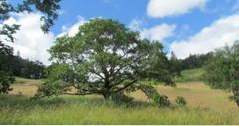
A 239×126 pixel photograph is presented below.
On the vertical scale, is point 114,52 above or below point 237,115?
above

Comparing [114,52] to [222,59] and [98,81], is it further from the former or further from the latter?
[222,59]

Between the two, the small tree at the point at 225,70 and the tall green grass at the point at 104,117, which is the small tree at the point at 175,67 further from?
the tall green grass at the point at 104,117

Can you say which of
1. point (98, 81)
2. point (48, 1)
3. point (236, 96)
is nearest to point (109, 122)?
point (48, 1)

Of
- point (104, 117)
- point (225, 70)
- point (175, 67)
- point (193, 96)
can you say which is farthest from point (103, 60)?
point (193, 96)

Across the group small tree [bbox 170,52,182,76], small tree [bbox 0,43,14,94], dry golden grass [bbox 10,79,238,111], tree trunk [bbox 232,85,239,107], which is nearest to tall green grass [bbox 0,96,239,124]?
small tree [bbox 0,43,14,94]

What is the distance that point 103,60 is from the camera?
107 ft

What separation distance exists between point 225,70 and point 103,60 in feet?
88.3

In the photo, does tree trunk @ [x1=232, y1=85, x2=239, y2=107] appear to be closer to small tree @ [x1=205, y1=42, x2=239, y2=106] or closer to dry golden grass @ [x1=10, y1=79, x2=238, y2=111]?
small tree @ [x1=205, y1=42, x2=239, y2=106]

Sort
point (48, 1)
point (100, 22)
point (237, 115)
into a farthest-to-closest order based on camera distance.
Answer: point (100, 22) → point (48, 1) → point (237, 115)

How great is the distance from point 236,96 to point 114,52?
1013 inches

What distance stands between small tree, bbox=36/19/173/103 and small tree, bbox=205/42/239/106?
22386mm

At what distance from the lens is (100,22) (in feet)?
111

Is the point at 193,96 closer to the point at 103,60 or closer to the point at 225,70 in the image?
the point at 225,70

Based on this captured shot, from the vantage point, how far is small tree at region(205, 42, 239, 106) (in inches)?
2207
